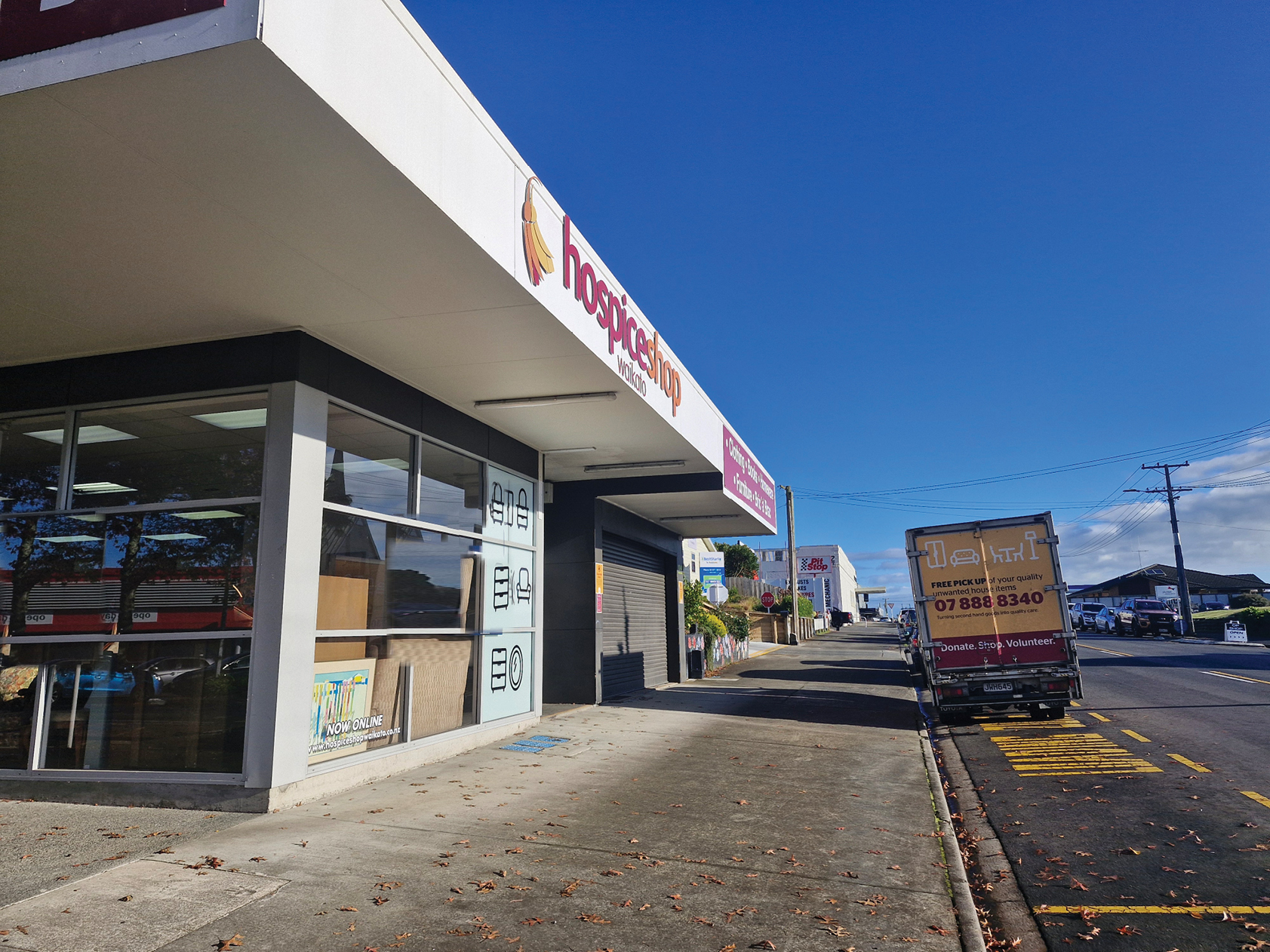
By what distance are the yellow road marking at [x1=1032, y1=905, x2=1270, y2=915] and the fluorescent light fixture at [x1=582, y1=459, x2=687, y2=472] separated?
8.93m

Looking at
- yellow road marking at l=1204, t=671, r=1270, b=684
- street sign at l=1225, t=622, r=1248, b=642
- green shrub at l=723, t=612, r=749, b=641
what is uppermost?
green shrub at l=723, t=612, r=749, b=641

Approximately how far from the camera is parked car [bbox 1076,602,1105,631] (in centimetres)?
5784

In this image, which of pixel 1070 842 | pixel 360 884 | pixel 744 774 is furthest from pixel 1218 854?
pixel 360 884

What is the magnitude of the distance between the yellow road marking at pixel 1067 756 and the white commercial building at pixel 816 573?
7864 cm

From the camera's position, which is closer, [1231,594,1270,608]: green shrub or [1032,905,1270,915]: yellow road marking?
[1032,905,1270,915]: yellow road marking

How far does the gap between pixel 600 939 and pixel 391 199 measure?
4456 millimetres

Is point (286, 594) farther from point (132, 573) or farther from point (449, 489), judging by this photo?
point (449, 489)

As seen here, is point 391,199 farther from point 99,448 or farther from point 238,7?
point 99,448

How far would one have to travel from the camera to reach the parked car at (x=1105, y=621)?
167 ft

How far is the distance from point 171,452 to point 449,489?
313 cm

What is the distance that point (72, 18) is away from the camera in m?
3.99

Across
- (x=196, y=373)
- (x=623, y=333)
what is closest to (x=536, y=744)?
(x=623, y=333)

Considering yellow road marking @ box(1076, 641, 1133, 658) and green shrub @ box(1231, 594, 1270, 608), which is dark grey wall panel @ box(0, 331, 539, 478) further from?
green shrub @ box(1231, 594, 1270, 608)

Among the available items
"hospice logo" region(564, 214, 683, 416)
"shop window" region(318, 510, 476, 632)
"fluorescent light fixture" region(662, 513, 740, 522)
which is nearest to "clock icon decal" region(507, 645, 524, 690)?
"shop window" region(318, 510, 476, 632)
